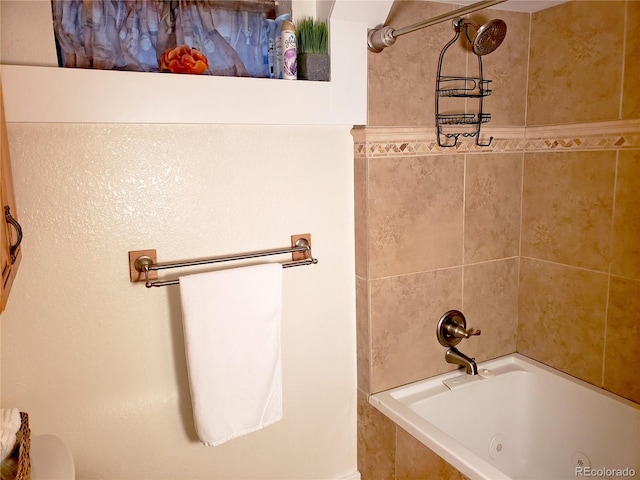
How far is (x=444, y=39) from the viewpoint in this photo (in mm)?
1782

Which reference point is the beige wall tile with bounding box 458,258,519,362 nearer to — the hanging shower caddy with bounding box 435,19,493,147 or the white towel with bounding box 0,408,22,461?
the hanging shower caddy with bounding box 435,19,493,147

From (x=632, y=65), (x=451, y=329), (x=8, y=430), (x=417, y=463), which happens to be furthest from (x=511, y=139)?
(x=8, y=430)

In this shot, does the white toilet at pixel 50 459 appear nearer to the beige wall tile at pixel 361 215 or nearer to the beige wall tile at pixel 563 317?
the beige wall tile at pixel 361 215

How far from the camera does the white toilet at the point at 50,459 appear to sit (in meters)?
1.22

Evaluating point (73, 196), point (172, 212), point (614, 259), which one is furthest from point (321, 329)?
point (614, 259)

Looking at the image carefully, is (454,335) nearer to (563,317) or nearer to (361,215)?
(563,317)

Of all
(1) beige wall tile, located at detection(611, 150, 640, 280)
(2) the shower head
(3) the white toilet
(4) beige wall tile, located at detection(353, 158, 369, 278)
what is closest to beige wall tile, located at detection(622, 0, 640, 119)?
(1) beige wall tile, located at detection(611, 150, 640, 280)

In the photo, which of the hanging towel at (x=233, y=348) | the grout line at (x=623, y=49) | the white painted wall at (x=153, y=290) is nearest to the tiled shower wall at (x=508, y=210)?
the grout line at (x=623, y=49)

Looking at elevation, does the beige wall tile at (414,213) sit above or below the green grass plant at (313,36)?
below

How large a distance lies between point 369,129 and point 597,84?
83cm

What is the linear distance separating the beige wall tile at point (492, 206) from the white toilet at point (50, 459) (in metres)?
1.51

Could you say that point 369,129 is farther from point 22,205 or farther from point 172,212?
point 22,205

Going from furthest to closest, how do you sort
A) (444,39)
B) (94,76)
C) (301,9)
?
1. (444,39)
2. (301,9)
3. (94,76)

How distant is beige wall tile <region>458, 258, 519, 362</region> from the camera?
2.02 metres
